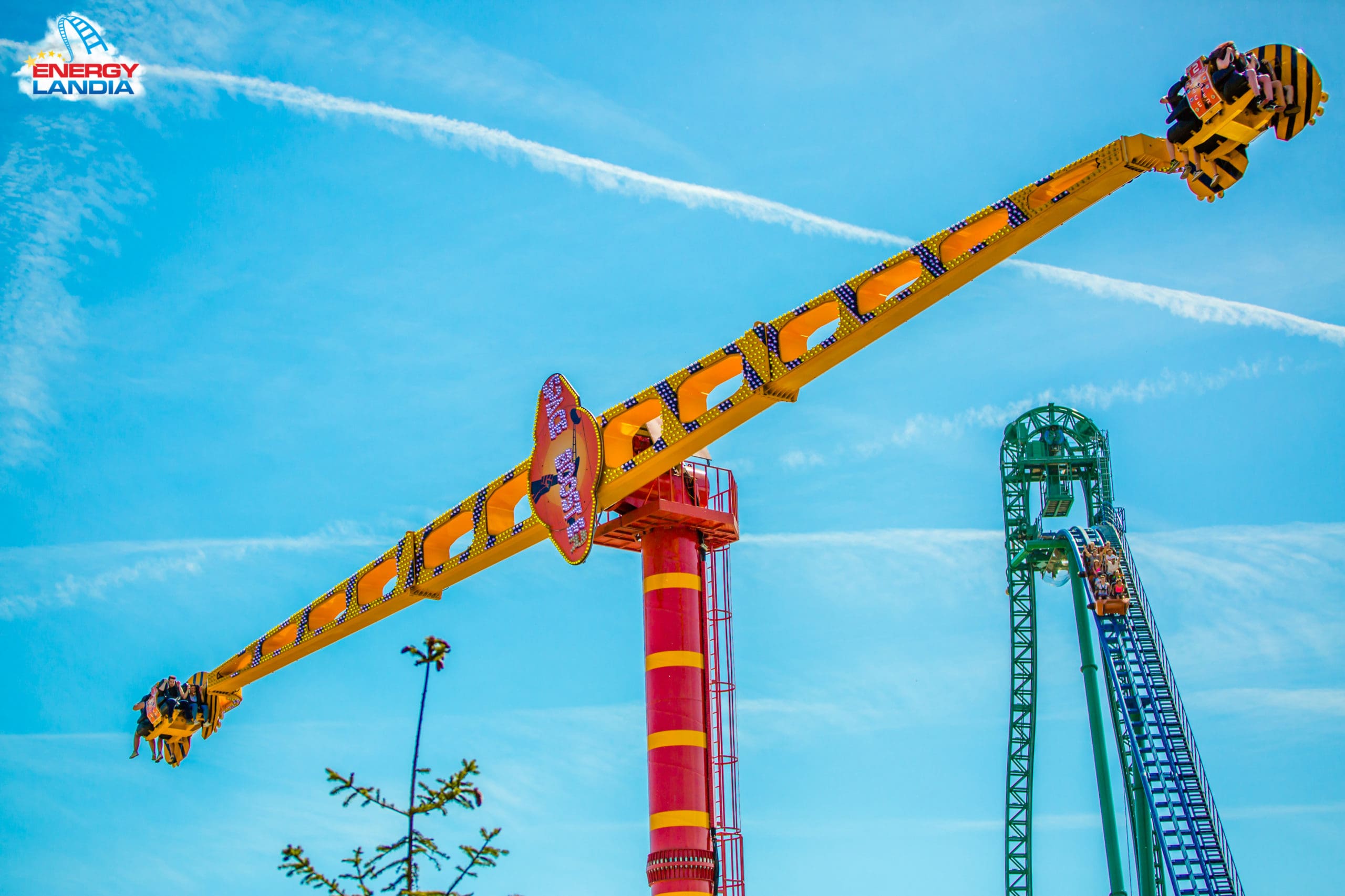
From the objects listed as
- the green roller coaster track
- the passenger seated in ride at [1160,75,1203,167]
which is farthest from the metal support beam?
the passenger seated in ride at [1160,75,1203,167]

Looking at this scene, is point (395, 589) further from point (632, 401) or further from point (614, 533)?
point (632, 401)

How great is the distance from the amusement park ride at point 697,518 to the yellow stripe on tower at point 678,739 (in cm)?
3

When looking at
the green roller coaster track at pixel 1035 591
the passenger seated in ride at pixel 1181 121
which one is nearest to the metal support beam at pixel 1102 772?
the green roller coaster track at pixel 1035 591

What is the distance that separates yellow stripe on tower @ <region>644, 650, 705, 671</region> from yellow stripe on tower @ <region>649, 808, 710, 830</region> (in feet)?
7.85

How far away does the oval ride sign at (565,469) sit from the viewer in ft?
75.4

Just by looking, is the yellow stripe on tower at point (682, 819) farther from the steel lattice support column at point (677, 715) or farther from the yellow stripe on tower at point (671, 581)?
the yellow stripe on tower at point (671, 581)

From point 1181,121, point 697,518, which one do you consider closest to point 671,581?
point 697,518

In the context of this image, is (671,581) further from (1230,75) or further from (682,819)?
(1230,75)

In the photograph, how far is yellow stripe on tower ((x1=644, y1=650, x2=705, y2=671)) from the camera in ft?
79.4

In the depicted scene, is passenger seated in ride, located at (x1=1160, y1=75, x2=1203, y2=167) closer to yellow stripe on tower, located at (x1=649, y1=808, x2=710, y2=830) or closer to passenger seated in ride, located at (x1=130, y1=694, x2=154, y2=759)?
yellow stripe on tower, located at (x1=649, y1=808, x2=710, y2=830)

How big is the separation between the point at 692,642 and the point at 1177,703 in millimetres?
17012

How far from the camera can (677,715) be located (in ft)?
78.7

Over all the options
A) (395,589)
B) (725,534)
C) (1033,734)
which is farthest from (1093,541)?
(395,589)

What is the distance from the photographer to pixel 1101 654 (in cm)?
3822
